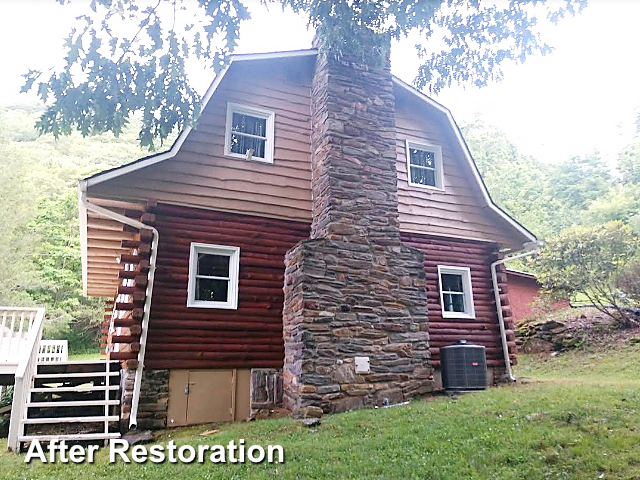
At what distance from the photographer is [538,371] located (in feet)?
38.7

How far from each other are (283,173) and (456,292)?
14.8 ft

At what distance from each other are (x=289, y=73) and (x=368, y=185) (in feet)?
10.2

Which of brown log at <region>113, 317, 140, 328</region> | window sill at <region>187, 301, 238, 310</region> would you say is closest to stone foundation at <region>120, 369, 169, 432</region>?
brown log at <region>113, 317, 140, 328</region>

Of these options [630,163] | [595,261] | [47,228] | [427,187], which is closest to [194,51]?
[427,187]

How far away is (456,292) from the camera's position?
995cm

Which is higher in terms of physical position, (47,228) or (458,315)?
(47,228)

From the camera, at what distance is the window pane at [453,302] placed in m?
9.79

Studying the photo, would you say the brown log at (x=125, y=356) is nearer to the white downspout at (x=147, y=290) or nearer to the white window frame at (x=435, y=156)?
the white downspout at (x=147, y=290)

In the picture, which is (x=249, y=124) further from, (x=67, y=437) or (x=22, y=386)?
(x=67, y=437)

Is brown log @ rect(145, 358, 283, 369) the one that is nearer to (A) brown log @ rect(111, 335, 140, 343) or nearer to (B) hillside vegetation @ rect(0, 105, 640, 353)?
(A) brown log @ rect(111, 335, 140, 343)

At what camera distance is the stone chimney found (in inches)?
277

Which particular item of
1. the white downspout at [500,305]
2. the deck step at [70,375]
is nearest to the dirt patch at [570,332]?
the white downspout at [500,305]

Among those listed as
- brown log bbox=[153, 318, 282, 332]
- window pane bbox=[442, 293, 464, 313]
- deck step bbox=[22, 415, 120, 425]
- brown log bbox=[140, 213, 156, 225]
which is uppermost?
brown log bbox=[140, 213, 156, 225]

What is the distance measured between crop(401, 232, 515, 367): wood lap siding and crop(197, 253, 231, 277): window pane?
3.70 metres
